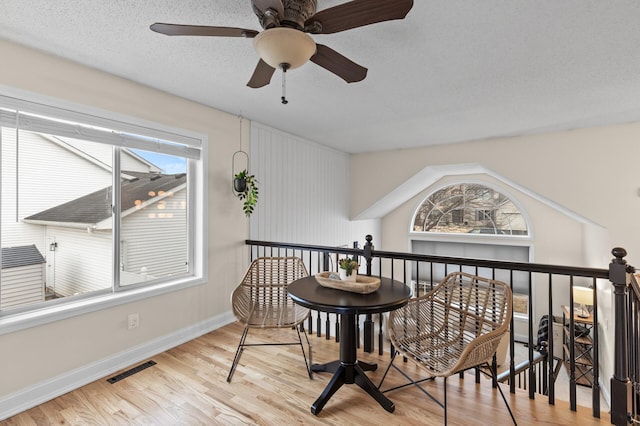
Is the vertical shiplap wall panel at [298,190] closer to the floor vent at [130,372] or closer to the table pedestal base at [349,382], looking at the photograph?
the floor vent at [130,372]

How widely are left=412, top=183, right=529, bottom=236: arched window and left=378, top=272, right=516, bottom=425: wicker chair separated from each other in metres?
5.69

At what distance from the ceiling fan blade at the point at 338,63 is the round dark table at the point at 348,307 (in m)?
1.34

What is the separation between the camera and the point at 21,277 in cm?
216

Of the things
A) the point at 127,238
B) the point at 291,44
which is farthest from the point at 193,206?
the point at 291,44

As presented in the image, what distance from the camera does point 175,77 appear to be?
2566mm

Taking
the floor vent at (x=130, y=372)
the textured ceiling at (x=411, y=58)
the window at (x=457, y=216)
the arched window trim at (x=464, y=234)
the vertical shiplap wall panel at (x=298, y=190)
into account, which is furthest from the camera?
the window at (x=457, y=216)

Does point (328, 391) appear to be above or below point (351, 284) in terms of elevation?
below

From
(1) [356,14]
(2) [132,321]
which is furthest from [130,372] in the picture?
(1) [356,14]

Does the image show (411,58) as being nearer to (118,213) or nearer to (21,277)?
(118,213)

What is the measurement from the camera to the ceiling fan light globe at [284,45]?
137 cm

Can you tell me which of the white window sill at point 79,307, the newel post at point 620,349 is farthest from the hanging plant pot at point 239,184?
the newel post at point 620,349

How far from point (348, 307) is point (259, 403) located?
0.93 metres

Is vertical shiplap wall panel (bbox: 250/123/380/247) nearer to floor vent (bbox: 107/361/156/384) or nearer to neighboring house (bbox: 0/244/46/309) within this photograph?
floor vent (bbox: 107/361/156/384)

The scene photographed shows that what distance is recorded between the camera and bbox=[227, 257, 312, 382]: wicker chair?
2.39 m
